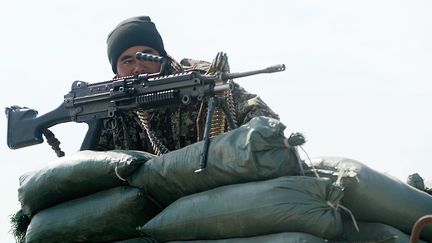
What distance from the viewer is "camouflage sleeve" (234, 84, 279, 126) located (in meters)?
3.70

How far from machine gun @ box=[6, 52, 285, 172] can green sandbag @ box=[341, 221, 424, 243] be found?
61cm

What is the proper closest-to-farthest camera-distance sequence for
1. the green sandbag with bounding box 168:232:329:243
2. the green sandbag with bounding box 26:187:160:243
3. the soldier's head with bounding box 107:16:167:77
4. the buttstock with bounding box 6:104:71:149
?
1. the green sandbag with bounding box 168:232:329:243
2. the green sandbag with bounding box 26:187:160:243
3. the buttstock with bounding box 6:104:71:149
4. the soldier's head with bounding box 107:16:167:77

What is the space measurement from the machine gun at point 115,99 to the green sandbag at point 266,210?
0.28 metres

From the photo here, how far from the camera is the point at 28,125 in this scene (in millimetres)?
4250

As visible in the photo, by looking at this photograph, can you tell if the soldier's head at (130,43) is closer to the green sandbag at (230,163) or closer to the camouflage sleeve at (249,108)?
the camouflage sleeve at (249,108)

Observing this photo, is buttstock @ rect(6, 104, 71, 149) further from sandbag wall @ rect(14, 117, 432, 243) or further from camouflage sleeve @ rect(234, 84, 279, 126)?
sandbag wall @ rect(14, 117, 432, 243)

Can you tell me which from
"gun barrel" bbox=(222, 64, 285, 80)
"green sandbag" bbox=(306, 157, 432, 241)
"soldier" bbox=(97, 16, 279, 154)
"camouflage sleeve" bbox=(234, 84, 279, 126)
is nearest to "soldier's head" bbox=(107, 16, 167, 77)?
"soldier" bbox=(97, 16, 279, 154)

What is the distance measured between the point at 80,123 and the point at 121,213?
1.18 m

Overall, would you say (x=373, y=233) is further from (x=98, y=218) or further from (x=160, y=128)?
(x=160, y=128)

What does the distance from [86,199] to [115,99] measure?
2.54 feet

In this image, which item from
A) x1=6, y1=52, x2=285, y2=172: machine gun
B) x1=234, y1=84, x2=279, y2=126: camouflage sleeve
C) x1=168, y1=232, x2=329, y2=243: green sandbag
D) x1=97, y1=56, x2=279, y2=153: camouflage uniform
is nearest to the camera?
x1=168, y1=232, x2=329, y2=243: green sandbag

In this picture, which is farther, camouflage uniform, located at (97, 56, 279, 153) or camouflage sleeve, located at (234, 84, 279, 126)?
camouflage uniform, located at (97, 56, 279, 153)

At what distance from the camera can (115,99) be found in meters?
3.76

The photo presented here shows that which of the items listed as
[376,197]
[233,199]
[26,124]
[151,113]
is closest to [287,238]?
[233,199]
